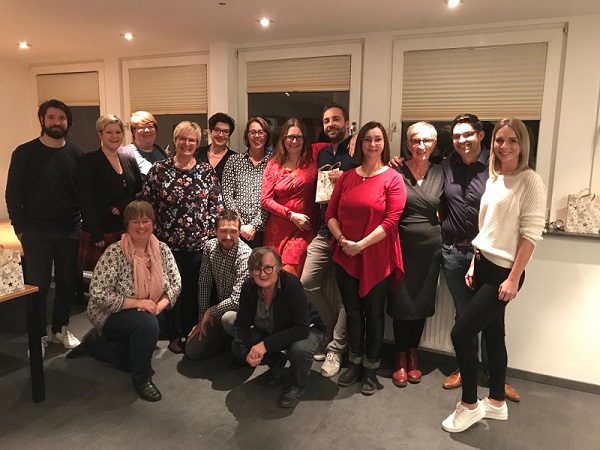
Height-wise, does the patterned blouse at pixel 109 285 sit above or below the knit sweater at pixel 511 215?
below

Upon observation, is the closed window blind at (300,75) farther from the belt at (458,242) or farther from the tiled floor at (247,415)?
the tiled floor at (247,415)

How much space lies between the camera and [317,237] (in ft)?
9.71

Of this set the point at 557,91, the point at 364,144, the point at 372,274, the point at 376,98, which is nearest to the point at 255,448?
the point at 372,274

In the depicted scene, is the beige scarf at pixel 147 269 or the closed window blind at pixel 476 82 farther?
the closed window blind at pixel 476 82

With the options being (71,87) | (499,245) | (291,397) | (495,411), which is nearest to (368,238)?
(499,245)

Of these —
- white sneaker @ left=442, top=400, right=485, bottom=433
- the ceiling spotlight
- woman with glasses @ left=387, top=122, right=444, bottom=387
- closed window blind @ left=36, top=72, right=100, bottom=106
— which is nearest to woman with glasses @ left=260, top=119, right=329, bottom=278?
woman with glasses @ left=387, top=122, right=444, bottom=387

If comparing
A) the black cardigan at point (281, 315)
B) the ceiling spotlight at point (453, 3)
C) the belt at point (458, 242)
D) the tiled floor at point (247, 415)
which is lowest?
the tiled floor at point (247, 415)

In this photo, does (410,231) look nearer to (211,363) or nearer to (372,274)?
(372,274)

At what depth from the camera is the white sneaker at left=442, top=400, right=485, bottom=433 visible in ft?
7.61

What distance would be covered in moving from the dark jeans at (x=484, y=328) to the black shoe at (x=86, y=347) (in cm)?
217

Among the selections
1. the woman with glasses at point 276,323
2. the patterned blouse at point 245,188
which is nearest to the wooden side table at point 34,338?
the woman with glasses at point 276,323

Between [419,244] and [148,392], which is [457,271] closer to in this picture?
[419,244]

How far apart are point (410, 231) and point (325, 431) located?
1.11 meters

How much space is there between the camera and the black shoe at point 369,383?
2.67m
